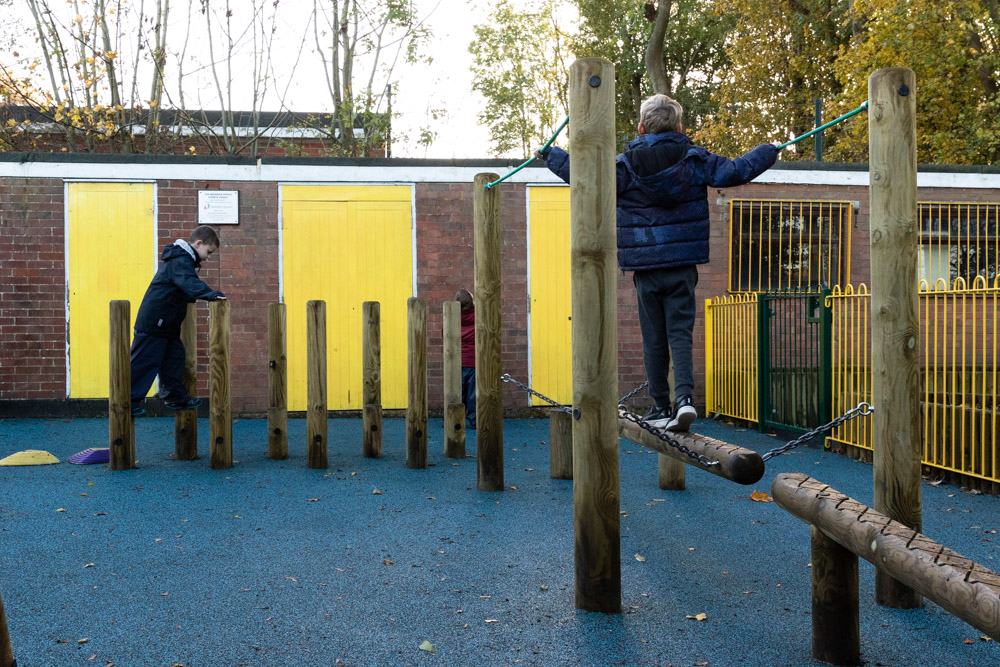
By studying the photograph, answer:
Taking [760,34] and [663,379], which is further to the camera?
[760,34]

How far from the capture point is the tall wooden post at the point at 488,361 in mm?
6469

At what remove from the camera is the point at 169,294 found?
7988 millimetres

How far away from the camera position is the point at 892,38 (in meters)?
20.1

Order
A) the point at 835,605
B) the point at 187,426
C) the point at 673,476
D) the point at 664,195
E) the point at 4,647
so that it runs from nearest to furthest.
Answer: the point at 4,647
the point at 835,605
the point at 664,195
the point at 673,476
the point at 187,426

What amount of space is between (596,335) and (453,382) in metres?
3.99

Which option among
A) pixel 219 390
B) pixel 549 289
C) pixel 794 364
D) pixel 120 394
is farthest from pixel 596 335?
pixel 549 289

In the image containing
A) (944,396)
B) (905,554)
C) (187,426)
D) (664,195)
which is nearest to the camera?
(905,554)

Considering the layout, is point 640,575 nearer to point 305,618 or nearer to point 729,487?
point 305,618

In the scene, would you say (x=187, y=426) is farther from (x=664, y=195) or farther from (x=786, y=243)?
(x=786, y=243)

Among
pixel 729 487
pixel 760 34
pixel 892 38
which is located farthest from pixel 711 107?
pixel 729 487

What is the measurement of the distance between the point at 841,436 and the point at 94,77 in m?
14.9

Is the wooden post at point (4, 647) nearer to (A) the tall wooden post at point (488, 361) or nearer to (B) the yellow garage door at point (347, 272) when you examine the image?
(A) the tall wooden post at point (488, 361)

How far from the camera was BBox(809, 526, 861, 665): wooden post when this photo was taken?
316cm

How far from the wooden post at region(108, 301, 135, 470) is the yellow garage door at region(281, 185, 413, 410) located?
378 centimetres
